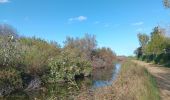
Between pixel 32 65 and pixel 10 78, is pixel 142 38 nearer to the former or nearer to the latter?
pixel 32 65

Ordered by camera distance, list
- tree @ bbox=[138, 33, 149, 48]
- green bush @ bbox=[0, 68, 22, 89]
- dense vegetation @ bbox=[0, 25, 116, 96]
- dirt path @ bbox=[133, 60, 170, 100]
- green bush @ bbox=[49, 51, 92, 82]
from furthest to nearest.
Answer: tree @ bbox=[138, 33, 149, 48] < green bush @ bbox=[49, 51, 92, 82] < dense vegetation @ bbox=[0, 25, 116, 96] < green bush @ bbox=[0, 68, 22, 89] < dirt path @ bbox=[133, 60, 170, 100]

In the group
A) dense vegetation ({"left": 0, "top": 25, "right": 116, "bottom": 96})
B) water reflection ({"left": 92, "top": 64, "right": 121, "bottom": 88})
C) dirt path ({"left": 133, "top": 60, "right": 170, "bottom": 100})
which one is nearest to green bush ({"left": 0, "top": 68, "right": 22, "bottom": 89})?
dense vegetation ({"left": 0, "top": 25, "right": 116, "bottom": 96})

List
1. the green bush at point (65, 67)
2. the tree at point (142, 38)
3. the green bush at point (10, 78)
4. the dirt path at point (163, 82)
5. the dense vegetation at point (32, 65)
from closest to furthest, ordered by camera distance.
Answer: the dirt path at point (163, 82) < the green bush at point (10, 78) < the dense vegetation at point (32, 65) < the green bush at point (65, 67) < the tree at point (142, 38)

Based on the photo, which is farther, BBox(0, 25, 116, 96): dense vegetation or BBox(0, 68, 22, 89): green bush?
BBox(0, 25, 116, 96): dense vegetation

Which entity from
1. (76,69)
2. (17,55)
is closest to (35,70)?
(17,55)

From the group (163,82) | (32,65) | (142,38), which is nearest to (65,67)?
(32,65)

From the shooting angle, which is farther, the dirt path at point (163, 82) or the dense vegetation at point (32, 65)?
the dense vegetation at point (32, 65)

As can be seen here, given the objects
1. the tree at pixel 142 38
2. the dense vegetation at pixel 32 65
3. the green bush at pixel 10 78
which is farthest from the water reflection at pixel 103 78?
the tree at pixel 142 38

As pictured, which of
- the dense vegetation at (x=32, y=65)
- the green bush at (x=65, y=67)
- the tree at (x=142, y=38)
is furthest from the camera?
the tree at (x=142, y=38)

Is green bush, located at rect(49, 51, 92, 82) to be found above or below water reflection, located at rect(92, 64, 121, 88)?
above

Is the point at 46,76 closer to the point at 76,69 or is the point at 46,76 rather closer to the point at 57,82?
the point at 57,82

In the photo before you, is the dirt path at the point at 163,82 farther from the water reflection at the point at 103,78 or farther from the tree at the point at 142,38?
the tree at the point at 142,38

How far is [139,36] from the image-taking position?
118188 mm

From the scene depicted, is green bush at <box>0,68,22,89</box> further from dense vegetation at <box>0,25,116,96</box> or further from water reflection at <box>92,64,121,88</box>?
water reflection at <box>92,64,121,88</box>
